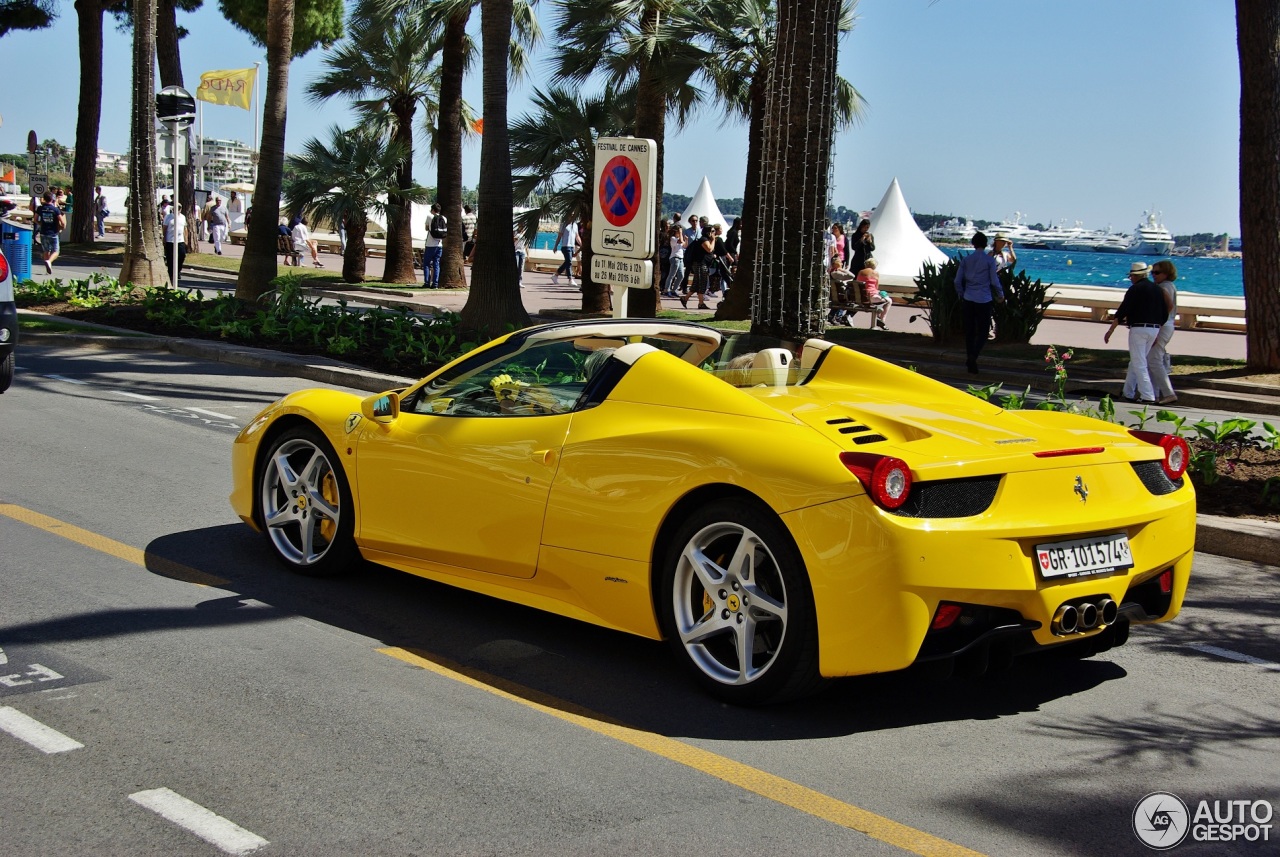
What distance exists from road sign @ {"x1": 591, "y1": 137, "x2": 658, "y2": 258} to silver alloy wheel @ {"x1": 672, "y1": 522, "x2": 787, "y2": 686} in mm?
5366

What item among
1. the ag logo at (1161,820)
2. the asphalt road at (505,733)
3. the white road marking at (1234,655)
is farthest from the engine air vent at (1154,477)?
the ag logo at (1161,820)

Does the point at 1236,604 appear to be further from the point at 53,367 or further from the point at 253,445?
the point at 53,367

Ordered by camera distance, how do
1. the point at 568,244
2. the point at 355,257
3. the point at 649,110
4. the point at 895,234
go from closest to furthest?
the point at 649,110
the point at 355,257
the point at 568,244
the point at 895,234

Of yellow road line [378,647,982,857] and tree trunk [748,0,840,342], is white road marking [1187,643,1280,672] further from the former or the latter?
tree trunk [748,0,840,342]

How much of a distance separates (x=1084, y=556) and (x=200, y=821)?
2.96 metres

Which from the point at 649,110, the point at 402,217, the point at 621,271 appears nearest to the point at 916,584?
the point at 621,271

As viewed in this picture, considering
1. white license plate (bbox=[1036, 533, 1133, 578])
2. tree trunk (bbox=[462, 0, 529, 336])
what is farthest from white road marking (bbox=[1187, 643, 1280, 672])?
tree trunk (bbox=[462, 0, 529, 336])

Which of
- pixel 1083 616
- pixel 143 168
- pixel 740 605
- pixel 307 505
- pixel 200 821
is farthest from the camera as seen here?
pixel 143 168

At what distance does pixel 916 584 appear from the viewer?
13.8 ft

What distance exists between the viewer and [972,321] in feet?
Result: 56.8

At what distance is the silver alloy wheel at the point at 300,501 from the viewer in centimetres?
623

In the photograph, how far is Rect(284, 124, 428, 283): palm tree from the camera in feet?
92.7

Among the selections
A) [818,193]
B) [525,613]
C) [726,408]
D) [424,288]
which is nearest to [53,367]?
[818,193]

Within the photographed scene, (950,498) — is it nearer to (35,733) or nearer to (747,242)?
(35,733)
